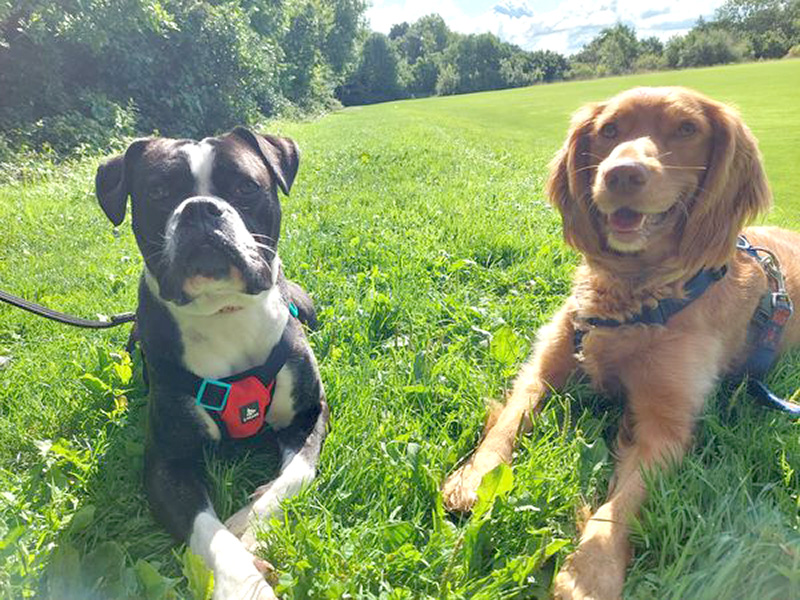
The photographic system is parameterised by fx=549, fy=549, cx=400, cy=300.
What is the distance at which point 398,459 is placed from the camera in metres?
2.07

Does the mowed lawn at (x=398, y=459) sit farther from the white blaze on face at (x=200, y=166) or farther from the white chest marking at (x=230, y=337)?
the white blaze on face at (x=200, y=166)

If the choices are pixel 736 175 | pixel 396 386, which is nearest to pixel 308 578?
pixel 396 386

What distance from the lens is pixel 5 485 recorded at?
2068 mm

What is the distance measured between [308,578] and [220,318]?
45.4 inches

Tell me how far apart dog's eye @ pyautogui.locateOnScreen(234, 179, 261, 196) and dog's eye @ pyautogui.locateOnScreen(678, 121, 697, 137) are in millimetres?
1954

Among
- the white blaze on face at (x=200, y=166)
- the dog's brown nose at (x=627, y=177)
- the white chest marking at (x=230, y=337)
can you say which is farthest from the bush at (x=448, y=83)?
the white chest marking at (x=230, y=337)

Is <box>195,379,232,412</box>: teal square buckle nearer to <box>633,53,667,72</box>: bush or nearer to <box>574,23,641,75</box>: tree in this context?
<box>633,53,667,72</box>: bush

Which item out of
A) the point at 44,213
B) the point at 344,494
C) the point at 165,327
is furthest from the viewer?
the point at 44,213

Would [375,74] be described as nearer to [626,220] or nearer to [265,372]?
[626,220]

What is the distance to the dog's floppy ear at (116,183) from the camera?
244 cm

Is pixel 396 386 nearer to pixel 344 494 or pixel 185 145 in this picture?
pixel 344 494

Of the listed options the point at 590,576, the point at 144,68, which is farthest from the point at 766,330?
the point at 144,68

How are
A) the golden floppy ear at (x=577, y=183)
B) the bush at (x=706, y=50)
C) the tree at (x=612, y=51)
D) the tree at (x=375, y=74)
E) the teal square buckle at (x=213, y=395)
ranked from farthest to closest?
the tree at (x=375, y=74) → the tree at (x=612, y=51) → the bush at (x=706, y=50) → the golden floppy ear at (x=577, y=183) → the teal square buckle at (x=213, y=395)

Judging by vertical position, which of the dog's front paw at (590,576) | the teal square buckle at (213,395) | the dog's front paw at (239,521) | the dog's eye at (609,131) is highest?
the dog's eye at (609,131)
